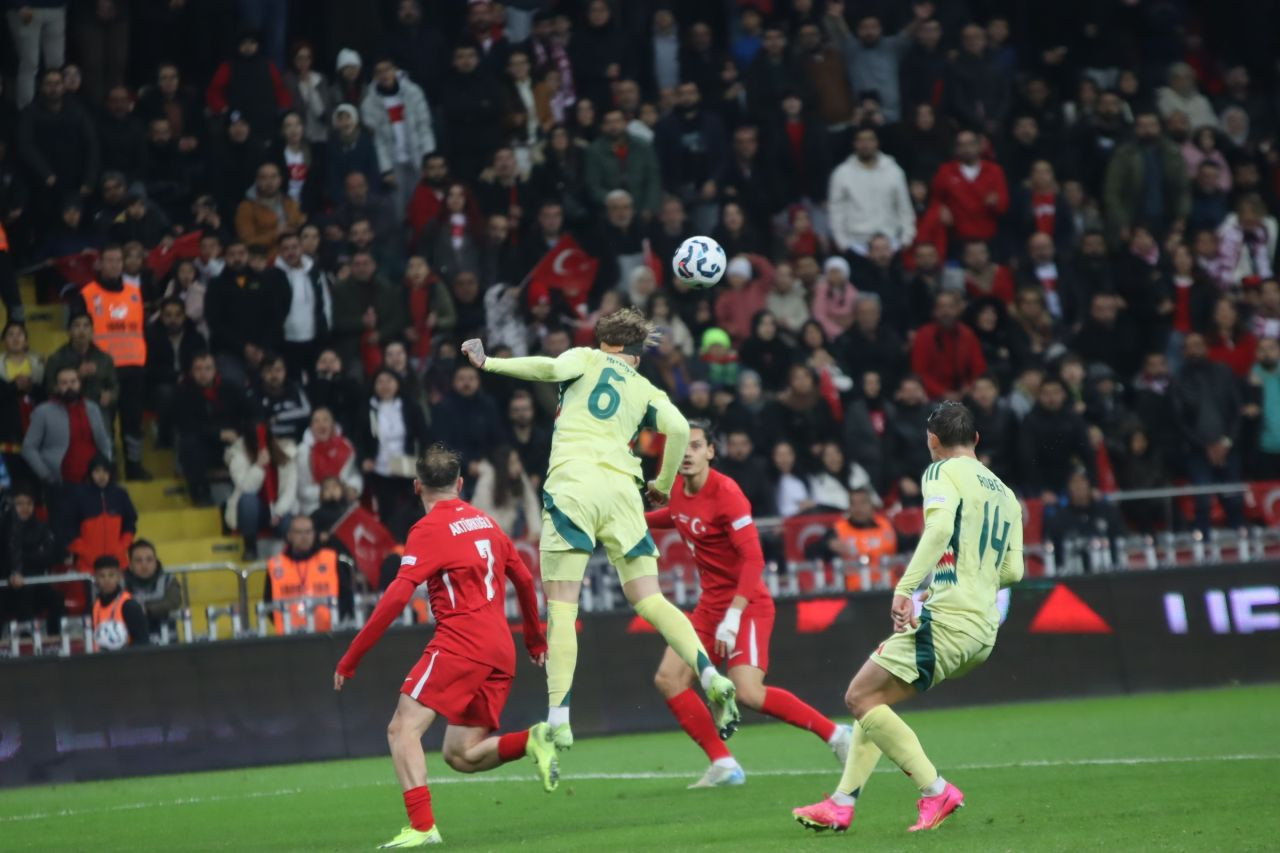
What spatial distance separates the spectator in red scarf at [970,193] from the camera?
2077cm

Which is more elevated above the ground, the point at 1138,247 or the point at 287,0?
the point at 287,0

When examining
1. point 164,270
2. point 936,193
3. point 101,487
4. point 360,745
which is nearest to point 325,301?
point 164,270

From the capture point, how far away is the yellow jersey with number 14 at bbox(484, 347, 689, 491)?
1007 cm

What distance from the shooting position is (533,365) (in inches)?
380

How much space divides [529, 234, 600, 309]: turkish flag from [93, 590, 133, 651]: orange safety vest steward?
5.99 meters

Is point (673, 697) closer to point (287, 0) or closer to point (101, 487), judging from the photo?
point (101, 487)

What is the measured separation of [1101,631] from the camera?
16281mm

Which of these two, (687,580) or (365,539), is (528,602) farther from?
(365,539)

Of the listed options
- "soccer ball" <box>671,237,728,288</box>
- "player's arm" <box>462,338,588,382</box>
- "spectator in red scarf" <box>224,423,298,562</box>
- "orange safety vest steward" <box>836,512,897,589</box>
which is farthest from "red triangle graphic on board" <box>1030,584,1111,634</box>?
"player's arm" <box>462,338,588,382</box>

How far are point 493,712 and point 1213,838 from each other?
348cm

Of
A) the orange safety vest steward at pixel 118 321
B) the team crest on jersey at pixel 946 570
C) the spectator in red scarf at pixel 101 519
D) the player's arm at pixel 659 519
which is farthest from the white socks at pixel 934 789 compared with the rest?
the orange safety vest steward at pixel 118 321

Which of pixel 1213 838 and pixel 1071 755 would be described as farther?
pixel 1071 755

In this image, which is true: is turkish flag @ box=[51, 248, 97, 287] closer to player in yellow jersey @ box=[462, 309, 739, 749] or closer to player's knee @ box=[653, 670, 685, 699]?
player's knee @ box=[653, 670, 685, 699]

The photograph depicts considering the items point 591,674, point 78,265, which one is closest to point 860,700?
point 591,674
